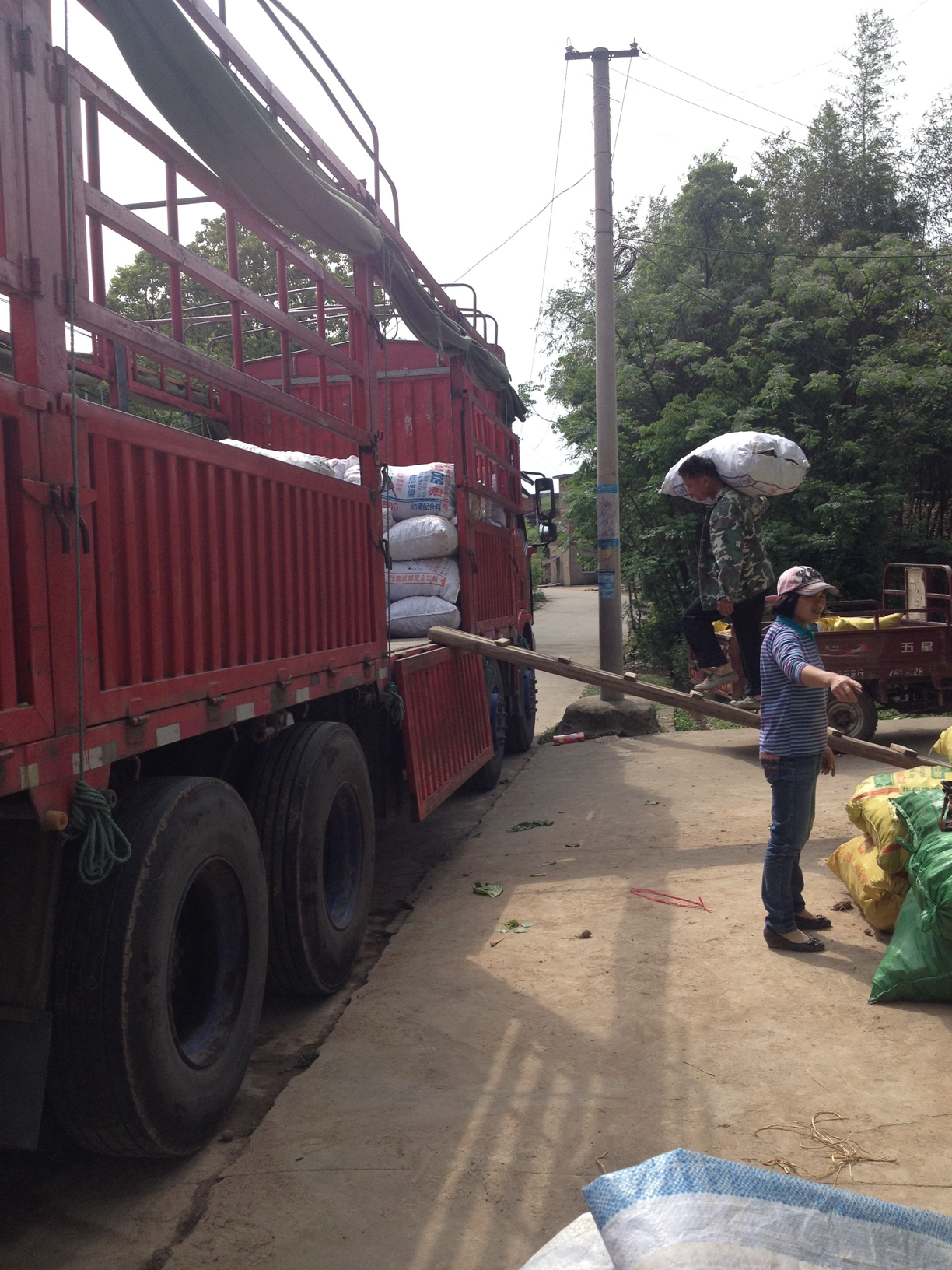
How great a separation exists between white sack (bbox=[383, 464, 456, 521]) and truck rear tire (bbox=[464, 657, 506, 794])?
1391 millimetres

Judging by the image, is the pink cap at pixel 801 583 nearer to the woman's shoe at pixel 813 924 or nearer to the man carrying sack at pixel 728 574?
the woman's shoe at pixel 813 924

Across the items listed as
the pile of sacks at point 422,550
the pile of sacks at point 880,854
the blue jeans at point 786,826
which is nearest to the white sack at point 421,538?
the pile of sacks at point 422,550

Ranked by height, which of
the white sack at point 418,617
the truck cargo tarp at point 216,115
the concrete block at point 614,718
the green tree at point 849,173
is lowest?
the concrete block at point 614,718

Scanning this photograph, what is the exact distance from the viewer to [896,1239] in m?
1.43

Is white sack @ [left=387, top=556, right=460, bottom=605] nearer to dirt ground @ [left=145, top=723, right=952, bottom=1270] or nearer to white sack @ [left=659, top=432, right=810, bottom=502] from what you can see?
white sack @ [left=659, top=432, right=810, bottom=502]

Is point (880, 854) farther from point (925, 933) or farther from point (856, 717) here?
point (856, 717)

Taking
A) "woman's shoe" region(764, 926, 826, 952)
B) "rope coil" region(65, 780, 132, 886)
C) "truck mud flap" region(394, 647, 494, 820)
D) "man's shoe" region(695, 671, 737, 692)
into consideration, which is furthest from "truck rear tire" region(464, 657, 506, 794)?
"rope coil" region(65, 780, 132, 886)

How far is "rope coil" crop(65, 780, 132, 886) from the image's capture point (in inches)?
88.8

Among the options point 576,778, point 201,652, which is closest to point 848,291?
point 576,778

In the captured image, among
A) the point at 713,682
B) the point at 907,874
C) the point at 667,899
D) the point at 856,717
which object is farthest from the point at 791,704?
the point at 856,717

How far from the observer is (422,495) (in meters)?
6.46

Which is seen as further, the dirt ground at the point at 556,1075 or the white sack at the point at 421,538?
the white sack at the point at 421,538

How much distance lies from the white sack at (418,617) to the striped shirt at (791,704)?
2.74 metres

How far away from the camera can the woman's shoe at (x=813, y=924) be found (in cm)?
429
